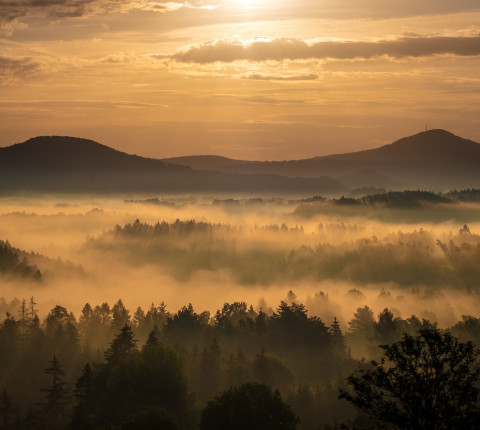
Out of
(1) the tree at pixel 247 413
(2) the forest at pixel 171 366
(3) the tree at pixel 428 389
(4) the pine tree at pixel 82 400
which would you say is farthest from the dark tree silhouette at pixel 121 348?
(3) the tree at pixel 428 389

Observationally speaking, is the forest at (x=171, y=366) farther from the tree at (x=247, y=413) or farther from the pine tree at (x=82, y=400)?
the tree at (x=247, y=413)

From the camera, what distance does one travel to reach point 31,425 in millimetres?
91000

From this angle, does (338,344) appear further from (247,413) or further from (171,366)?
(247,413)

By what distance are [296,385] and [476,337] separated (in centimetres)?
4290

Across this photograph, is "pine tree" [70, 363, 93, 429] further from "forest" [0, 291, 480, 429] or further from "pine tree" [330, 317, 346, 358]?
"pine tree" [330, 317, 346, 358]

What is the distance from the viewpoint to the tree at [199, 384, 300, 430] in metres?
74.3

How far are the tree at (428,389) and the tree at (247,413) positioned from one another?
3919 centimetres

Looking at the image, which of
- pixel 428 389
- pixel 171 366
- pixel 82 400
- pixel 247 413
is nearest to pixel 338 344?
pixel 171 366

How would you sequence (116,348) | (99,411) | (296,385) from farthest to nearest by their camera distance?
(296,385)
(116,348)
(99,411)

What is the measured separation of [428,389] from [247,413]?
4249cm

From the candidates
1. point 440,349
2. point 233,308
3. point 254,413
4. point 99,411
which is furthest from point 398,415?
point 233,308

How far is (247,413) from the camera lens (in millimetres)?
75188

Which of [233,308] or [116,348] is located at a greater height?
[116,348]

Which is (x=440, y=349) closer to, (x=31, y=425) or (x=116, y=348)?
(x=31, y=425)
